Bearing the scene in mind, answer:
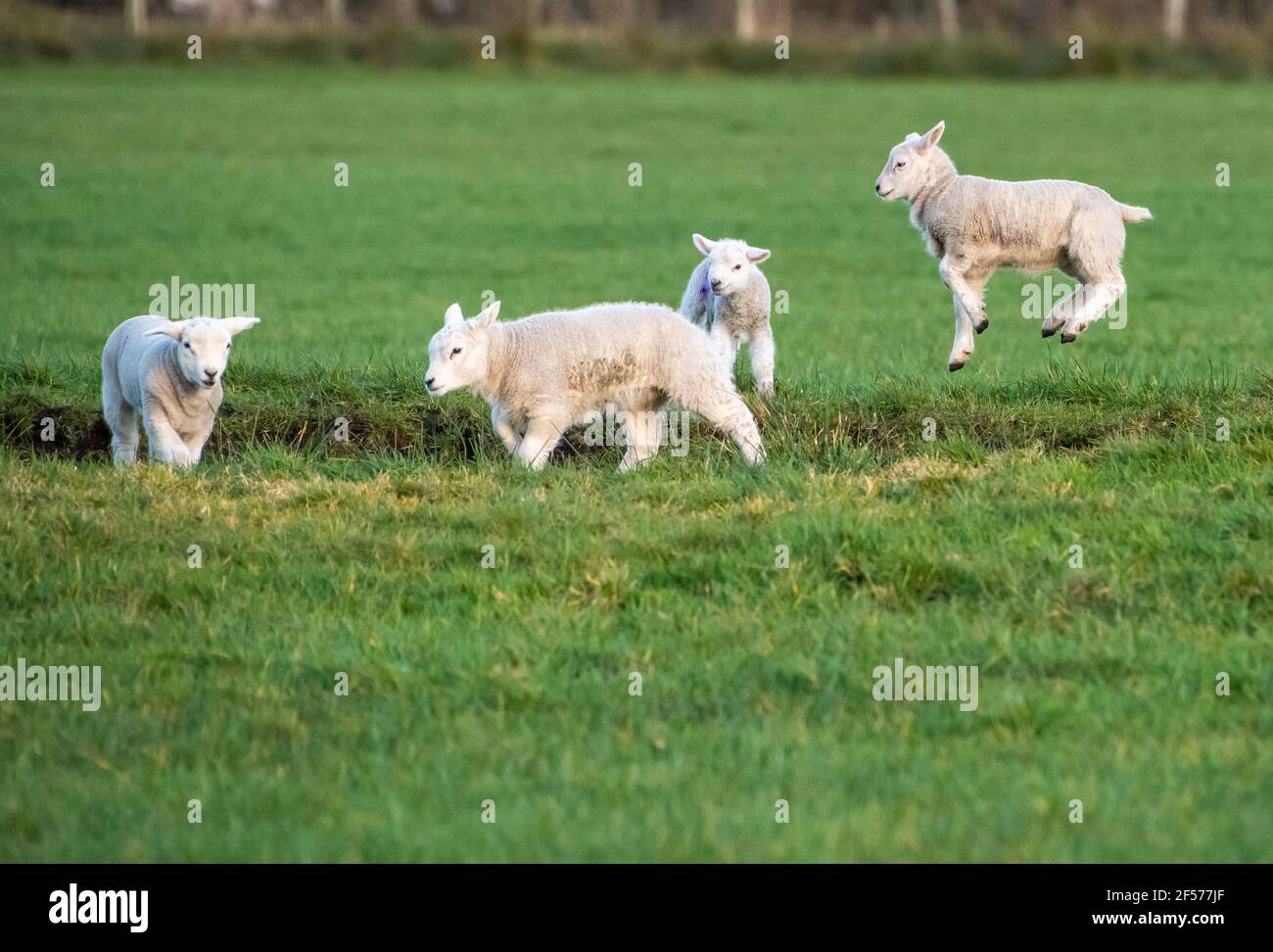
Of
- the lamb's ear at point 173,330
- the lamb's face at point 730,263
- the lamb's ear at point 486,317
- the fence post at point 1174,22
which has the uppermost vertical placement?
the fence post at point 1174,22

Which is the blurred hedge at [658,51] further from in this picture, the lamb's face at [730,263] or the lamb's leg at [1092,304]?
the lamb's leg at [1092,304]

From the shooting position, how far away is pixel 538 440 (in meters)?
9.46

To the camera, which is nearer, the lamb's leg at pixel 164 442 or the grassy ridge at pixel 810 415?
the lamb's leg at pixel 164 442

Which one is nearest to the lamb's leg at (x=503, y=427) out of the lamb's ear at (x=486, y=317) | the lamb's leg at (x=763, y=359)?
the lamb's ear at (x=486, y=317)

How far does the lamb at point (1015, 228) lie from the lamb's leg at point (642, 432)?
5.78 feet

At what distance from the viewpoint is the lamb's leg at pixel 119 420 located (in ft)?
33.0

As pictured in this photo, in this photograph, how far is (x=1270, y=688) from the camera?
21.4 feet

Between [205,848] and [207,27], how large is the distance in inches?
1535

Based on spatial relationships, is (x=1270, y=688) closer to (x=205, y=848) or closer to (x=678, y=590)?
(x=678, y=590)

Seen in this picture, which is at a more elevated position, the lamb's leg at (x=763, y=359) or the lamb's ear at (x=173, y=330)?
the lamb's ear at (x=173, y=330)

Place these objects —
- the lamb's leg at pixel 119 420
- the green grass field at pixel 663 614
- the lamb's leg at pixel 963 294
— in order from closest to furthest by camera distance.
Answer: the green grass field at pixel 663 614 → the lamb's leg at pixel 963 294 → the lamb's leg at pixel 119 420

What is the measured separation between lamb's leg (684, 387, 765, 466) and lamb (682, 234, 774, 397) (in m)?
0.65

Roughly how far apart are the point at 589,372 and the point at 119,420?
109 inches

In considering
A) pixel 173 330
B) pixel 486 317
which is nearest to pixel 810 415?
pixel 486 317
